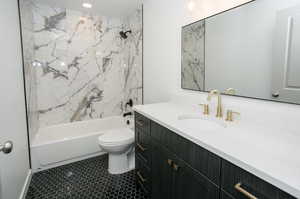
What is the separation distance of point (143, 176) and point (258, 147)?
1159 millimetres

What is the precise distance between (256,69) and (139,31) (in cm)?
198

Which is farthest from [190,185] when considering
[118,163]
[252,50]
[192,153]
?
[118,163]

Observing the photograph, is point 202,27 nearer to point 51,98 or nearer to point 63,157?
point 63,157

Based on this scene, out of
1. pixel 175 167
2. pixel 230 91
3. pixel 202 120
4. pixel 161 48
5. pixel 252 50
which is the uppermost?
pixel 161 48

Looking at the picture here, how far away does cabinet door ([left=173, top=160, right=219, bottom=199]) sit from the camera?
0.84 meters

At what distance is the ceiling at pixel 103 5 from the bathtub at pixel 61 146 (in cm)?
198

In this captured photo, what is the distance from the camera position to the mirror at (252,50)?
3.25 ft

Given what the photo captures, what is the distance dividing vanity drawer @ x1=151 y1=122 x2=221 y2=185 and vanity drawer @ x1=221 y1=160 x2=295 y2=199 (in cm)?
5

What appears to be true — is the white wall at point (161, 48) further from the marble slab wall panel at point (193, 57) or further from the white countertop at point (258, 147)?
the white countertop at point (258, 147)

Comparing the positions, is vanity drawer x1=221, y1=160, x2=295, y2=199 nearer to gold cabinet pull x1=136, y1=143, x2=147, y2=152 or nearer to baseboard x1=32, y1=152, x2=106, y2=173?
gold cabinet pull x1=136, y1=143, x2=147, y2=152

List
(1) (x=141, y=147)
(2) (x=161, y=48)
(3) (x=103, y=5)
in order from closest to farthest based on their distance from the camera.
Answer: (1) (x=141, y=147) → (2) (x=161, y=48) → (3) (x=103, y=5)

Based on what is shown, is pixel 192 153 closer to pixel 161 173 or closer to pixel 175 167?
pixel 175 167

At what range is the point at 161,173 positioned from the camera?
1309mm

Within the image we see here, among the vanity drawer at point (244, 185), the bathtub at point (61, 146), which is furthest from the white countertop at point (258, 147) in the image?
the bathtub at point (61, 146)
